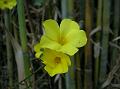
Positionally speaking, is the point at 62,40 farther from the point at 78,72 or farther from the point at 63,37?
the point at 78,72

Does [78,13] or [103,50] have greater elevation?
[78,13]

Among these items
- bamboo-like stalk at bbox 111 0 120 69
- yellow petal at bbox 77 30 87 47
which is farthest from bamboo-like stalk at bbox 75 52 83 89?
yellow petal at bbox 77 30 87 47

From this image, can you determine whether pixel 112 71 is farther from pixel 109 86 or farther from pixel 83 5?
pixel 83 5

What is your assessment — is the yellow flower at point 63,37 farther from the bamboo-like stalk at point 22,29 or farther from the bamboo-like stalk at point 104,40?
the bamboo-like stalk at point 104,40

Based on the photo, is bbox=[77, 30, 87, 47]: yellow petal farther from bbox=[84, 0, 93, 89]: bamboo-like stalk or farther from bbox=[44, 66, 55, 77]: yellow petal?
bbox=[84, 0, 93, 89]: bamboo-like stalk

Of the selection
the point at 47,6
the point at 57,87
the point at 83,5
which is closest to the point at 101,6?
the point at 83,5

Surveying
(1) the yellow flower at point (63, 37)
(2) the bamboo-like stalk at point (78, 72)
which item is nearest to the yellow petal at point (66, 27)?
(1) the yellow flower at point (63, 37)

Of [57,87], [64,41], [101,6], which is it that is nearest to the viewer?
[64,41]
